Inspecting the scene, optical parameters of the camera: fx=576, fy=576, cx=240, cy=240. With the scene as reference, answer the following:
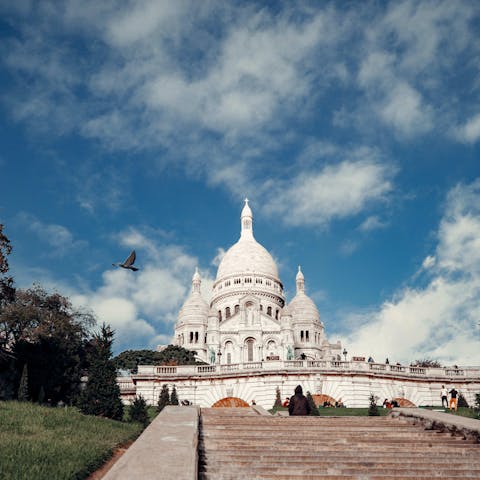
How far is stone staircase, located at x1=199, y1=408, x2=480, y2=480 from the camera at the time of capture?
884 cm

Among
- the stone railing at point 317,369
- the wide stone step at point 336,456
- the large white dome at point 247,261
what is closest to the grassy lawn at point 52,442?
the wide stone step at point 336,456

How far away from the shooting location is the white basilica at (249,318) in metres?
74.2

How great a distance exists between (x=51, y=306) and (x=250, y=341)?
117 ft

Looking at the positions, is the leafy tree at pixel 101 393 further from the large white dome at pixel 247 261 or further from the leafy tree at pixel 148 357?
the large white dome at pixel 247 261

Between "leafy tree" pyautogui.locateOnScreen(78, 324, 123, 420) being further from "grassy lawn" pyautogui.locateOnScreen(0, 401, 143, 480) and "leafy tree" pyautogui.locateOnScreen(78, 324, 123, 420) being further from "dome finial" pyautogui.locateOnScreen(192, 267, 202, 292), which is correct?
"dome finial" pyautogui.locateOnScreen(192, 267, 202, 292)

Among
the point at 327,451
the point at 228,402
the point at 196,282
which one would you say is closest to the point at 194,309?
the point at 196,282

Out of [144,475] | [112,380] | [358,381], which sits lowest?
[144,475]

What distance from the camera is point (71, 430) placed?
14.6m

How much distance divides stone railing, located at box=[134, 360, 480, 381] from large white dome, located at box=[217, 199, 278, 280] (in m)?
46.2

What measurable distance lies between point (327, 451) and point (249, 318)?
6734 cm

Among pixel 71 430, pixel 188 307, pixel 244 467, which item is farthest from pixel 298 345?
pixel 244 467

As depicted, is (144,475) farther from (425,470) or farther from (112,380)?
(112,380)

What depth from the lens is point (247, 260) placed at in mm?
89750

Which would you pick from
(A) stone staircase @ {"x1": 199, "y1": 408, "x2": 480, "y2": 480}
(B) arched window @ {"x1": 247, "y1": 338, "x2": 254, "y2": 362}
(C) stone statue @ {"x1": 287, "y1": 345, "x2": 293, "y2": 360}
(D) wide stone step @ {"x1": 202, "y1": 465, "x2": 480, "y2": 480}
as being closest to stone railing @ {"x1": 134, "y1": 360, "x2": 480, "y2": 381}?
(C) stone statue @ {"x1": 287, "y1": 345, "x2": 293, "y2": 360}
